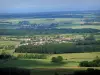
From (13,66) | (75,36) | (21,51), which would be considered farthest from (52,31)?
(13,66)

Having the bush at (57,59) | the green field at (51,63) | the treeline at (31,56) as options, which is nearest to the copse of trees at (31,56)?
the treeline at (31,56)

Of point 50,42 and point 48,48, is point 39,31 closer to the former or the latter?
point 50,42

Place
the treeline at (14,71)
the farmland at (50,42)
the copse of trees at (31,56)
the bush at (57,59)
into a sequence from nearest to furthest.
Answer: the treeline at (14,71), the farmland at (50,42), the bush at (57,59), the copse of trees at (31,56)

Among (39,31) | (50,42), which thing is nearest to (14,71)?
(50,42)

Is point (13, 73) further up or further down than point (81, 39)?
further down

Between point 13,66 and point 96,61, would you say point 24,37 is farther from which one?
point 96,61

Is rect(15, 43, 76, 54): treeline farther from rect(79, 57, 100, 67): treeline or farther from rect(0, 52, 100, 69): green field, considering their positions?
rect(79, 57, 100, 67): treeline

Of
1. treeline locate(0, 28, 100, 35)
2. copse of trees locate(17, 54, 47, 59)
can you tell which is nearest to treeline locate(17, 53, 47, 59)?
copse of trees locate(17, 54, 47, 59)

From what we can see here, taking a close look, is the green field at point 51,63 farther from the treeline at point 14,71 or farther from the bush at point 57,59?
the treeline at point 14,71

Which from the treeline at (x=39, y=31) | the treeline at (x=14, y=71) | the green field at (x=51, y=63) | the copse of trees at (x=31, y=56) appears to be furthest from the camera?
the treeline at (x=39, y=31)
